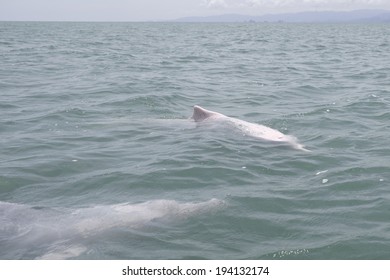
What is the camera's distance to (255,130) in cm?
1261

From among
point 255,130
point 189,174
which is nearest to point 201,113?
point 255,130

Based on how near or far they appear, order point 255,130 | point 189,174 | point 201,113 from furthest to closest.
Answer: point 201,113 < point 255,130 < point 189,174

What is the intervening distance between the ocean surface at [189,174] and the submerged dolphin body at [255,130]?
0.91 ft

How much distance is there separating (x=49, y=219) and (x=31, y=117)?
807cm

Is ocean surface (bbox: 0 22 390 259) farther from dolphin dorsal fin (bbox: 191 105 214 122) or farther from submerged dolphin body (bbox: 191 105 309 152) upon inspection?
dolphin dorsal fin (bbox: 191 105 214 122)

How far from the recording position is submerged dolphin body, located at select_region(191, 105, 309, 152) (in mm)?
12062

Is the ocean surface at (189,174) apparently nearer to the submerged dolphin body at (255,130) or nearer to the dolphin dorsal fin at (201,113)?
the submerged dolphin body at (255,130)

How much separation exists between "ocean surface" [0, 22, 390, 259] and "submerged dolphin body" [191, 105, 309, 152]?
10.9 inches

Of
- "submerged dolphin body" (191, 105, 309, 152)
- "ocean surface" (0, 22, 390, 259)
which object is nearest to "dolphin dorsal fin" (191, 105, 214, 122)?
"submerged dolphin body" (191, 105, 309, 152)

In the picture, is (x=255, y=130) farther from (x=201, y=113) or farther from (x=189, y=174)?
(x=189, y=174)

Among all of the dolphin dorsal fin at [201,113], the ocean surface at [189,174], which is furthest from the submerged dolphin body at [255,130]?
the ocean surface at [189,174]

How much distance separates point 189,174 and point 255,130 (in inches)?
124

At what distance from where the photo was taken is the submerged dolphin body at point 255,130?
12.1 meters
